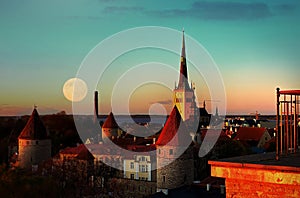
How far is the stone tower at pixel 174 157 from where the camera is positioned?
999 inches

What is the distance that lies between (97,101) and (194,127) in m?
19.8

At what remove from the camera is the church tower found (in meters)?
61.1

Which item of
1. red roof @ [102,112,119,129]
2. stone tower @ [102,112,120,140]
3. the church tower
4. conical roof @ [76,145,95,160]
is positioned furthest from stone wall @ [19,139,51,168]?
the church tower

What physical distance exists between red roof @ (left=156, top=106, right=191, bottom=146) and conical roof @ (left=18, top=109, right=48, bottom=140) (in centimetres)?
1441

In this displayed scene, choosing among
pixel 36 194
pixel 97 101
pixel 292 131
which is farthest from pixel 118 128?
pixel 292 131

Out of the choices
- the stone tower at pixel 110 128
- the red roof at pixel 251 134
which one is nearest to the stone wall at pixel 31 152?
the stone tower at pixel 110 128

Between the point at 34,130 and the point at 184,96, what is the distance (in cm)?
2886

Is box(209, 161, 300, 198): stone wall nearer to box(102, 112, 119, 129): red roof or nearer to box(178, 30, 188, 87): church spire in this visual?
box(102, 112, 119, 129): red roof

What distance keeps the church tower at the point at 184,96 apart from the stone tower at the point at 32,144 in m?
26.1

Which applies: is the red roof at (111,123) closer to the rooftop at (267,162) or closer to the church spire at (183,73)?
the church spire at (183,73)

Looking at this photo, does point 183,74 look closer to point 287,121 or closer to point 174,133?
point 174,133

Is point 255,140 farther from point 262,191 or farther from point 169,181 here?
point 262,191

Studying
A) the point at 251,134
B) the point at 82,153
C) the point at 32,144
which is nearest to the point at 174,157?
the point at 82,153

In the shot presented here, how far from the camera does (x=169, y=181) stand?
25.3m
